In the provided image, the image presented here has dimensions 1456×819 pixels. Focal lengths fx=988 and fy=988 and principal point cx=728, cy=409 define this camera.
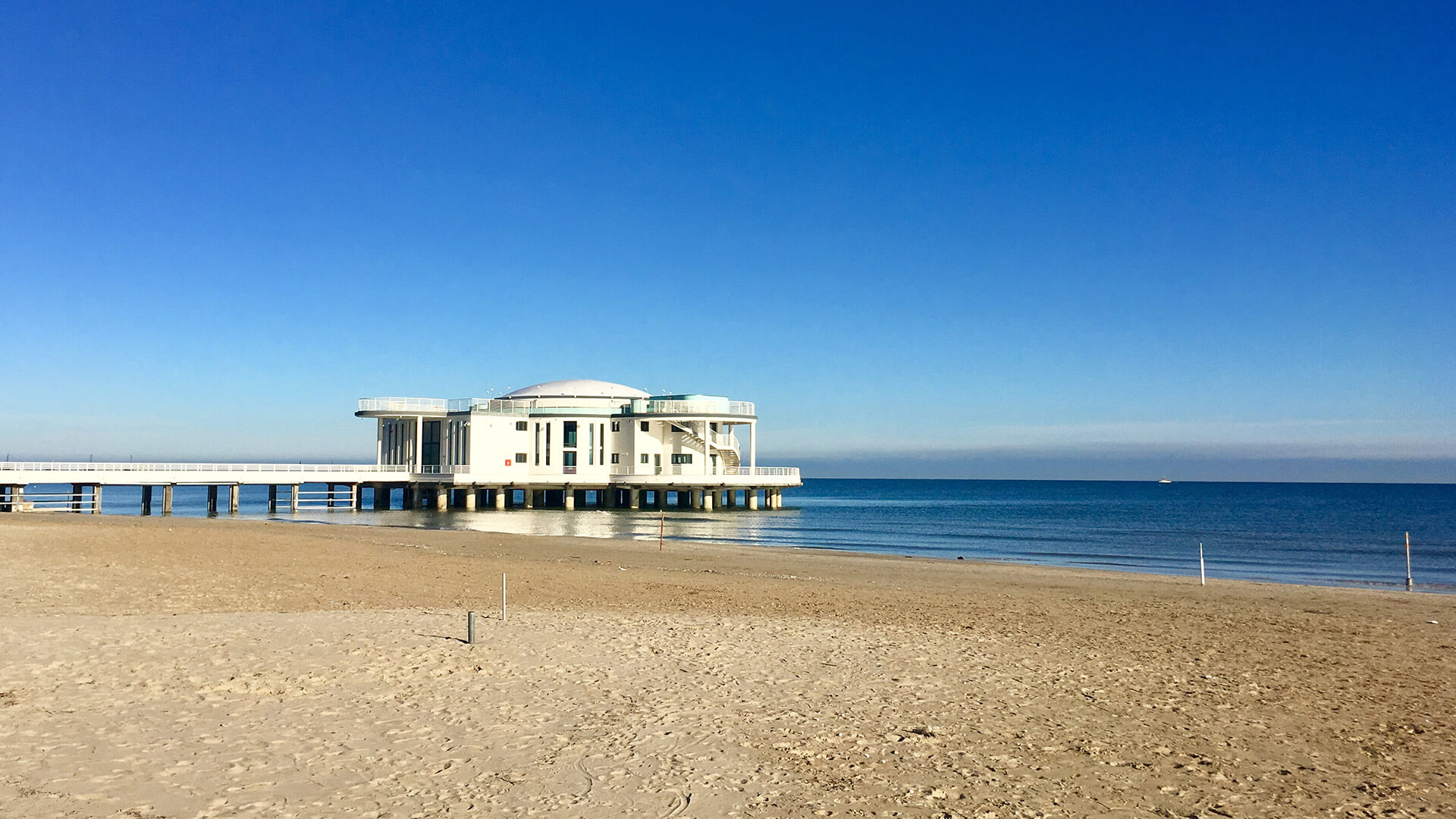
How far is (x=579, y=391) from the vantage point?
206ft

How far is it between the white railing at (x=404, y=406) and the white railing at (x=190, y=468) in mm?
3378

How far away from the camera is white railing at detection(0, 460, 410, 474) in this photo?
44.4 metres

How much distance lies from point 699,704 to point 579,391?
181 feet

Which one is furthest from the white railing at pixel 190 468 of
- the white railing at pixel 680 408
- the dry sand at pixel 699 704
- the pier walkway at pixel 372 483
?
the dry sand at pixel 699 704

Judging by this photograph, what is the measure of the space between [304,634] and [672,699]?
507 cm

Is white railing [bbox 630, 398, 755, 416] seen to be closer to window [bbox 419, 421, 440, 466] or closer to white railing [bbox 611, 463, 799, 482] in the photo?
white railing [bbox 611, 463, 799, 482]

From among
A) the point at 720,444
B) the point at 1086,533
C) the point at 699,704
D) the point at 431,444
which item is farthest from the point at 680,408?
the point at 699,704

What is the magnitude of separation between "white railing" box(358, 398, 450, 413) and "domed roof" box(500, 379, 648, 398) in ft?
16.7

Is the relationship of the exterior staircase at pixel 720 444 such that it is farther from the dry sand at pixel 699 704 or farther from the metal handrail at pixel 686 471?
the dry sand at pixel 699 704

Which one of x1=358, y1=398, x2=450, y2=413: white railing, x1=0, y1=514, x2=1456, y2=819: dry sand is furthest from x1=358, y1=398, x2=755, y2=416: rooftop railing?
x1=0, y1=514, x2=1456, y2=819: dry sand

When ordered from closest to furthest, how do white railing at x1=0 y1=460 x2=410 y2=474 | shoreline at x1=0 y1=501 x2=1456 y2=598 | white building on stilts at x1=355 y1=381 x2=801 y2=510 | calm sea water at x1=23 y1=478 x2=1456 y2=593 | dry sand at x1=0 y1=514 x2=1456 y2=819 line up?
dry sand at x1=0 y1=514 x2=1456 y2=819, shoreline at x1=0 y1=501 x2=1456 y2=598, calm sea water at x1=23 y1=478 x2=1456 y2=593, white railing at x1=0 y1=460 x2=410 y2=474, white building on stilts at x1=355 y1=381 x2=801 y2=510

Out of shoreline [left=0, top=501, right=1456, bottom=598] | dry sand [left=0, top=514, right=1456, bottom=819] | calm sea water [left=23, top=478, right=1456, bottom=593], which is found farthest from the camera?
calm sea water [left=23, top=478, right=1456, bottom=593]

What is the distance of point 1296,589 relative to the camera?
20.8 meters

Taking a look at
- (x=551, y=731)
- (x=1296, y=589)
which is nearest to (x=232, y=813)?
(x=551, y=731)
